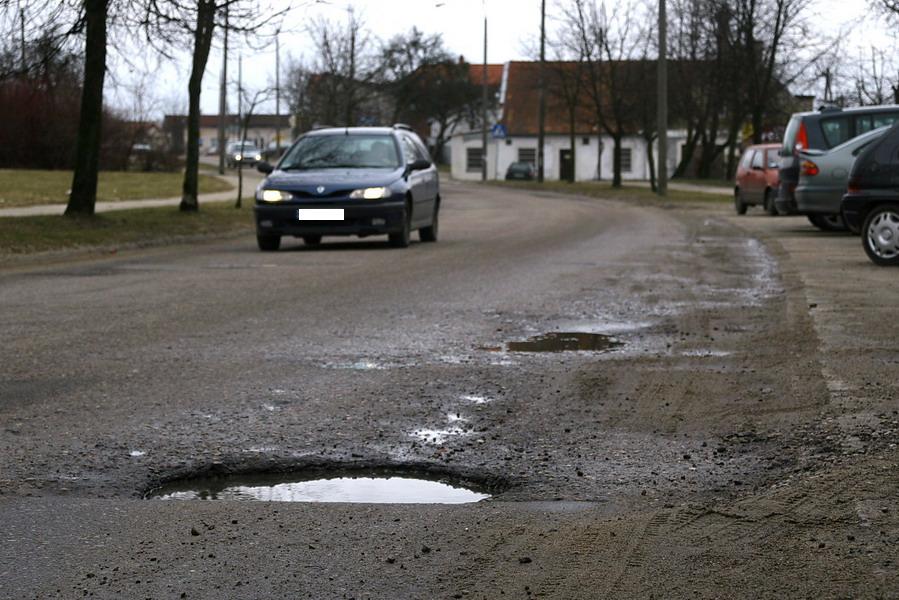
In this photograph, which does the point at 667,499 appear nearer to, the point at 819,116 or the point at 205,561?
the point at 205,561

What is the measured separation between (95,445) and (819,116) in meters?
17.5

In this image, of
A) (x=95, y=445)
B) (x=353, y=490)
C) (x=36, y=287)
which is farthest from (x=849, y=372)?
(x=36, y=287)

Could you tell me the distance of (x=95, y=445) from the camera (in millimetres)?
5801

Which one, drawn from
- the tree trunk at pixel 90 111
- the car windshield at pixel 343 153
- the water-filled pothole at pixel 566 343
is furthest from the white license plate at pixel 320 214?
the water-filled pothole at pixel 566 343

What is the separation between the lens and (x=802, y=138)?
69.9 ft

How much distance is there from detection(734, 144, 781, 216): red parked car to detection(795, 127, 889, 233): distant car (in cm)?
913

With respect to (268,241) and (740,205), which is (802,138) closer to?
(268,241)

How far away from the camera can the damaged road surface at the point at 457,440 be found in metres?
4.10

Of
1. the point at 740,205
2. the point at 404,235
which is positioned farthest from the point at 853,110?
the point at 740,205

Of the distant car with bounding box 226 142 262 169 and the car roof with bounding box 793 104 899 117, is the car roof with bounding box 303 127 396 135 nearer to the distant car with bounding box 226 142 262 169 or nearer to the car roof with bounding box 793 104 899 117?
the car roof with bounding box 793 104 899 117

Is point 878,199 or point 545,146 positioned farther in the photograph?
point 545,146

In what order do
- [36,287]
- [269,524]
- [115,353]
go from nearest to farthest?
[269,524] < [115,353] < [36,287]

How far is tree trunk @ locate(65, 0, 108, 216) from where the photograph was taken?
69.3 ft

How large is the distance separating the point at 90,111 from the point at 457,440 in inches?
662
